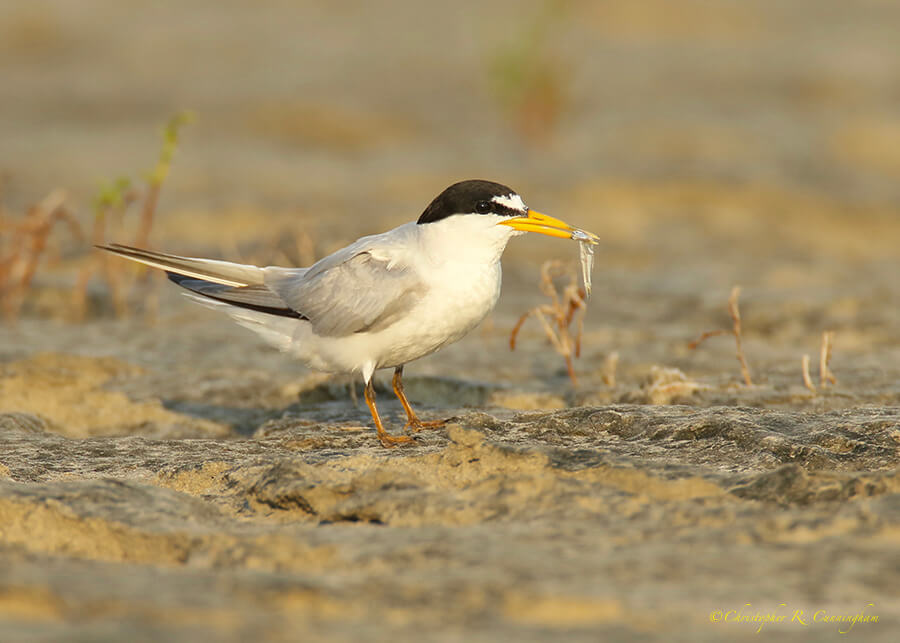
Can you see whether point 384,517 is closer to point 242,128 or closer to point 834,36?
point 242,128

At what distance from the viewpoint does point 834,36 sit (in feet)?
53.9

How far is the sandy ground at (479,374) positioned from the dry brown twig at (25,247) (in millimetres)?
264

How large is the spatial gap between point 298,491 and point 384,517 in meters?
0.36

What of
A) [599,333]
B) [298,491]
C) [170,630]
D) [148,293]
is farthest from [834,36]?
[170,630]

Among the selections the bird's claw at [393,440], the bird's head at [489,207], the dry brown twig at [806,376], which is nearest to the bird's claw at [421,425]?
the bird's claw at [393,440]

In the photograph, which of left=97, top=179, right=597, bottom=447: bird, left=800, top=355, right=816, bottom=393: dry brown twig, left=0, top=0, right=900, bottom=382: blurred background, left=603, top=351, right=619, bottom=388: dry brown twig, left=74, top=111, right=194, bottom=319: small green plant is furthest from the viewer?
left=0, top=0, right=900, bottom=382: blurred background

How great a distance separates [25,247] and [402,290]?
12.3 ft

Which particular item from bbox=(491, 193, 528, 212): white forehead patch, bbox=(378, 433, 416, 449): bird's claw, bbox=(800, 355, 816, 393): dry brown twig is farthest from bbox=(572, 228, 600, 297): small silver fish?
bbox=(800, 355, 816, 393): dry brown twig

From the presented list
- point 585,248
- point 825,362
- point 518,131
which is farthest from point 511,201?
point 518,131

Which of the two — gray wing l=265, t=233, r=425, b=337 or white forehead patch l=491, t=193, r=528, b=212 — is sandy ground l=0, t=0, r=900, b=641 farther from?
white forehead patch l=491, t=193, r=528, b=212

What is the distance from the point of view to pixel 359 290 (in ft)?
13.5

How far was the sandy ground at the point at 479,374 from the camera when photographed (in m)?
2.27

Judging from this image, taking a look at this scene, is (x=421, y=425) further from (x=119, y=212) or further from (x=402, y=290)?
(x=119, y=212)

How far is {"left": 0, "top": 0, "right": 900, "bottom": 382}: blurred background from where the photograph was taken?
27.7ft
